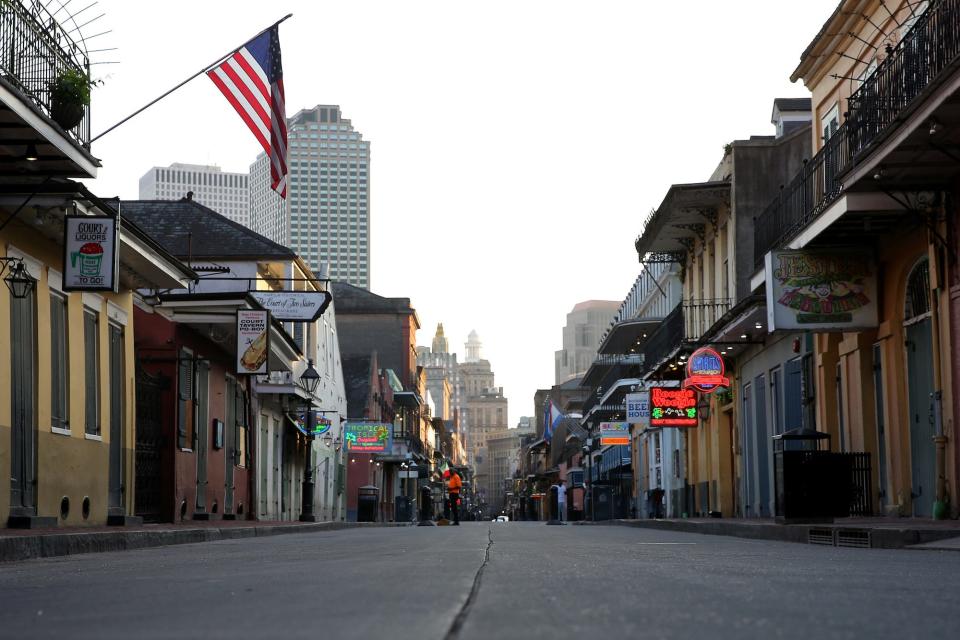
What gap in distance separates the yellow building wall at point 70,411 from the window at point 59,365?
7 centimetres

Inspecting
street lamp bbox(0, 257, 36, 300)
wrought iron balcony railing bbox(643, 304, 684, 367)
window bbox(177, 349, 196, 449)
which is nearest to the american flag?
street lamp bbox(0, 257, 36, 300)

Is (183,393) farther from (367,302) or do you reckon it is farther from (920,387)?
(367,302)

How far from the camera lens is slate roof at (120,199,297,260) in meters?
40.5

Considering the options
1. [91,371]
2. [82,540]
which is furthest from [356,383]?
[82,540]

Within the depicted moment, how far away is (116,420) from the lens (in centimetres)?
2286

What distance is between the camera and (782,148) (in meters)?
33.6

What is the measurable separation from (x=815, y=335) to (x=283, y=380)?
1954 centimetres

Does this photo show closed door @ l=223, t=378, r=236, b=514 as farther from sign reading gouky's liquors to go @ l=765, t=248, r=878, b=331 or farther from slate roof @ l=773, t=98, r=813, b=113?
sign reading gouky's liquors to go @ l=765, t=248, r=878, b=331

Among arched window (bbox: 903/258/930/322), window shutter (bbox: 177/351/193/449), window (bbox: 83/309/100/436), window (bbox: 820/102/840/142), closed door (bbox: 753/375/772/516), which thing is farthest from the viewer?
closed door (bbox: 753/375/772/516)

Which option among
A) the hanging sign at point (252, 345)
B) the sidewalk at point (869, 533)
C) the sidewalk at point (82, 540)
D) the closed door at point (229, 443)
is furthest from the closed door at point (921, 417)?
the closed door at point (229, 443)

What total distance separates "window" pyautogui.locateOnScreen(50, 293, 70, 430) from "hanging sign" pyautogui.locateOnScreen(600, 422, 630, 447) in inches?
1418

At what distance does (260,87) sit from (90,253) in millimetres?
5408

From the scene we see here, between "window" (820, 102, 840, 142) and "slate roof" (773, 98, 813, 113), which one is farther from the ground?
"slate roof" (773, 98, 813, 113)

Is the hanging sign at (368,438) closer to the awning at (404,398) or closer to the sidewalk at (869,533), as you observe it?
the awning at (404,398)
